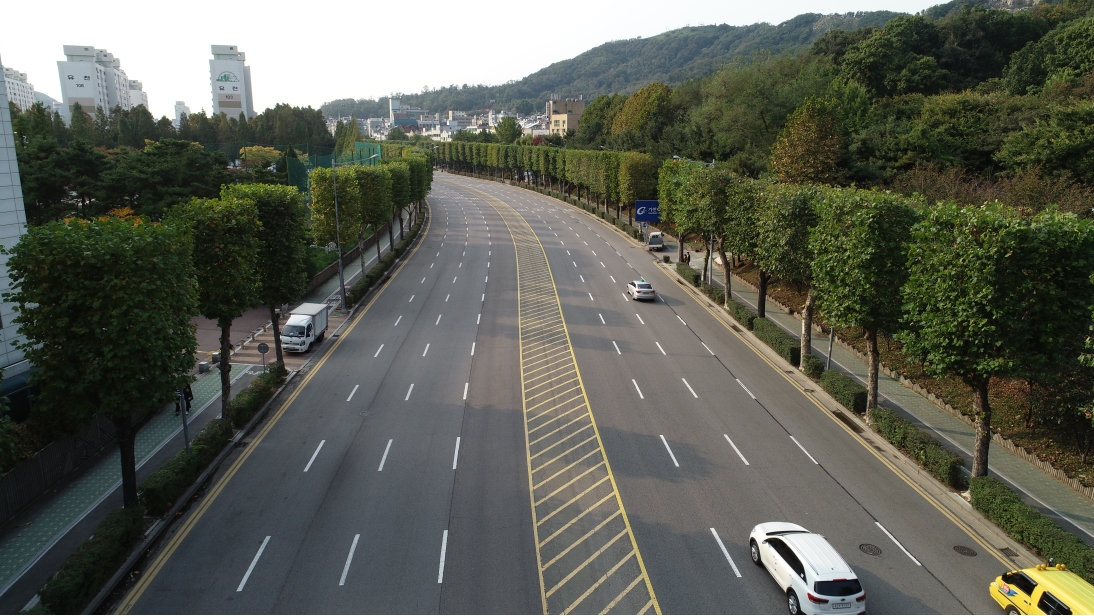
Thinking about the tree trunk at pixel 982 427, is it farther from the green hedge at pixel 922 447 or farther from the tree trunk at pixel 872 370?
the tree trunk at pixel 872 370

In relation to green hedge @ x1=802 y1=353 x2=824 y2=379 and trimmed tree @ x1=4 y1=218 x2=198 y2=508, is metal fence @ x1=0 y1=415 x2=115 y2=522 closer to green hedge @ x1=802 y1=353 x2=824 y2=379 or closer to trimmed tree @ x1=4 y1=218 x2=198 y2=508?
trimmed tree @ x1=4 y1=218 x2=198 y2=508

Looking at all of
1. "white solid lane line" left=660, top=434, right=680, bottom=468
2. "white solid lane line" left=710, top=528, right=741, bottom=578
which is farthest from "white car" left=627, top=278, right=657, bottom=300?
"white solid lane line" left=710, top=528, right=741, bottom=578

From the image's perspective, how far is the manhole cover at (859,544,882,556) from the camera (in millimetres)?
17234

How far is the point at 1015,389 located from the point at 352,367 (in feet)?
97.1

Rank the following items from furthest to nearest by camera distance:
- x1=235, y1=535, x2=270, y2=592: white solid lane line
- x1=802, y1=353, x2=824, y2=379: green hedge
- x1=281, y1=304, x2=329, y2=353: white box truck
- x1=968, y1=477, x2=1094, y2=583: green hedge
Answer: x1=281, y1=304, x2=329, y2=353: white box truck < x1=802, y1=353, x2=824, y2=379: green hedge < x1=235, y1=535, x2=270, y2=592: white solid lane line < x1=968, y1=477, x2=1094, y2=583: green hedge

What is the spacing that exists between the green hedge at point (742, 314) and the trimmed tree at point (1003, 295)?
1775 cm

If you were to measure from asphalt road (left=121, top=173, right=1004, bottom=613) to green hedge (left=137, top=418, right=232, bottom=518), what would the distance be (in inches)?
Result: 39.2

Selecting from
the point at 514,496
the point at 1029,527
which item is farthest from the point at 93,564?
the point at 1029,527

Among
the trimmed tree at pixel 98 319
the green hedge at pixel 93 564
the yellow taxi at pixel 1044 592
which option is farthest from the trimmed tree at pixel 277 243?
the yellow taxi at pixel 1044 592

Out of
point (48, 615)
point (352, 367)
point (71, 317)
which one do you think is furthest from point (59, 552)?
point (352, 367)

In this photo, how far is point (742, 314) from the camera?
38.8 meters

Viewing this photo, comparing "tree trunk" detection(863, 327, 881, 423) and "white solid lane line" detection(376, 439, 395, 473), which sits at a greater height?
"tree trunk" detection(863, 327, 881, 423)

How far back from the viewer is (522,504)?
64.1 feet

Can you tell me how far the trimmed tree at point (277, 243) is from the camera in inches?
1118
